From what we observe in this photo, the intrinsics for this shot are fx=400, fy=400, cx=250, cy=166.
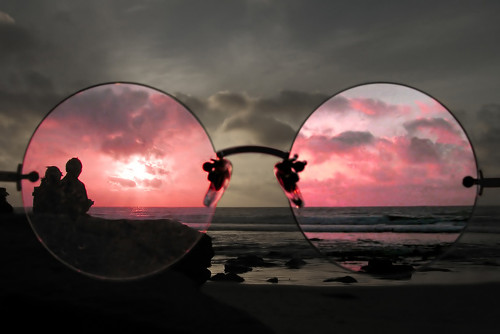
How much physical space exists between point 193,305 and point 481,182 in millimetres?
2465

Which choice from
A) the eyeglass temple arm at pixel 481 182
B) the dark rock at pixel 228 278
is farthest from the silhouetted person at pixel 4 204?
the eyeglass temple arm at pixel 481 182

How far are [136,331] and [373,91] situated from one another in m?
2.35

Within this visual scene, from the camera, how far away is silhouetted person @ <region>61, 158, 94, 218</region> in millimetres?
2648

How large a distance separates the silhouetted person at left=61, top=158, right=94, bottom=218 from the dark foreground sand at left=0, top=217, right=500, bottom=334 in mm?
707

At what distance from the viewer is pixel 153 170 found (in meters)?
2.69

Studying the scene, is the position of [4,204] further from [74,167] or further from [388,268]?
[388,268]

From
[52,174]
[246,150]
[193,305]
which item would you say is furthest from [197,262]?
[246,150]

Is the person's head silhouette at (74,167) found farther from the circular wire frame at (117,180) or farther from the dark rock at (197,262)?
the dark rock at (197,262)

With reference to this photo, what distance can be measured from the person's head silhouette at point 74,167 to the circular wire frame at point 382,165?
4.77ft

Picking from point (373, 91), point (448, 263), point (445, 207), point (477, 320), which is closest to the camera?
point (373, 91)

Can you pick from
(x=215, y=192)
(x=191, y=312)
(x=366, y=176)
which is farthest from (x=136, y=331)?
(x=366, y=176)

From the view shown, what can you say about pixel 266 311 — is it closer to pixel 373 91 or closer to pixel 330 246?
pixel 330 246

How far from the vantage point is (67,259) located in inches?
104

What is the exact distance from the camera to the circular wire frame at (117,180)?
2631 millimetres
